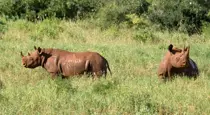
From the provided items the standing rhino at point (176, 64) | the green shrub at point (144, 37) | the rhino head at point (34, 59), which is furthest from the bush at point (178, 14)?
the rhino head at point (34, 59)

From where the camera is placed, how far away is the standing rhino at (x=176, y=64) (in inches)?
347

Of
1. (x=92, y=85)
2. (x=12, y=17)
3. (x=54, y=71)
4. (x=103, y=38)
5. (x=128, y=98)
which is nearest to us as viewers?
(x=128, y=98)

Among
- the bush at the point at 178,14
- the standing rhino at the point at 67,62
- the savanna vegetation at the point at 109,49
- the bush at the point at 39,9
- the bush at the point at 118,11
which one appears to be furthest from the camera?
the bush at the point at 39,9

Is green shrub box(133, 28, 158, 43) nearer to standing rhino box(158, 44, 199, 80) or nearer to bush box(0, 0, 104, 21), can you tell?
bush box(0, 0, 104, 21)

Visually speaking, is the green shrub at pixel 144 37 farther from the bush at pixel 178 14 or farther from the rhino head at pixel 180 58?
the rhino head at pixel 180 58

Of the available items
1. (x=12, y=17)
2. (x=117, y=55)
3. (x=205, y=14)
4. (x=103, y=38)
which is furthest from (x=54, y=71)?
(x=205, y=14)

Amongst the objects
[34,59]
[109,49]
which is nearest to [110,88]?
[34,59]

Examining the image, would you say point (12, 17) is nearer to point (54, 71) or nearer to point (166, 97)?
point (54, 71)

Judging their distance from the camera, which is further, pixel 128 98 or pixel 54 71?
pixel 54 71

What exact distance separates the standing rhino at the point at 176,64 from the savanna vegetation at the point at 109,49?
0.20 metres

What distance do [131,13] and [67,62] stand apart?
39.5ft

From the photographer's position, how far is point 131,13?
2106cm

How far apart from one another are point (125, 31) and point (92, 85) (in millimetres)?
10211

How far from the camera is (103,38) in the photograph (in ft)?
55.5
